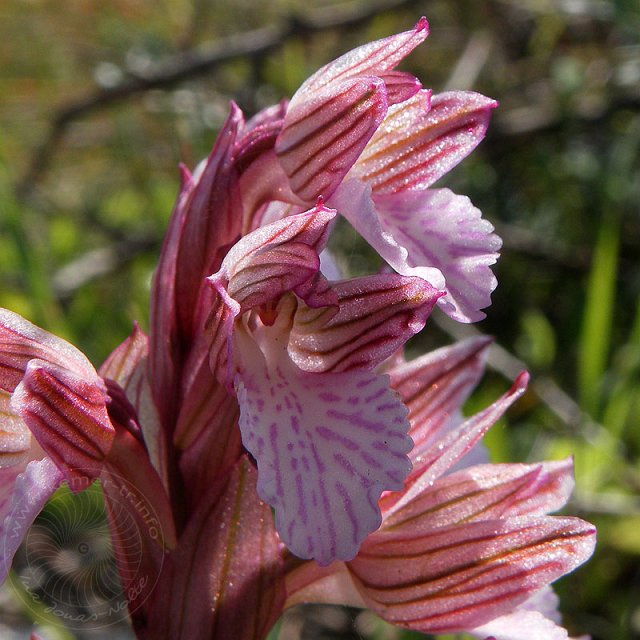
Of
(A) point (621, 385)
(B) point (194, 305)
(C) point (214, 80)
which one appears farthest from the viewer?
(C) point (214, 80)

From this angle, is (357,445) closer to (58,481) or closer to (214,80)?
(58,481)

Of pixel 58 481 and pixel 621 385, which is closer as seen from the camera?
pixel 58 481

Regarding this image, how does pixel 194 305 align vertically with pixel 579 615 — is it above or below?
above

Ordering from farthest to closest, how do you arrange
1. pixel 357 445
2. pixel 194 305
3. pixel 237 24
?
pixel 237 24 < pixel 194 305 < pixel 357 445

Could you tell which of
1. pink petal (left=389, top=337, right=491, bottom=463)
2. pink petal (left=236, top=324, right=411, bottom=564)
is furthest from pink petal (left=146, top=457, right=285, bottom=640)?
pink petal (left=389, top=337, right=491, bottom=463)

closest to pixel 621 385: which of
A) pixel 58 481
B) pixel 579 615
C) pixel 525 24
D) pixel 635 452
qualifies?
pixel 635 452

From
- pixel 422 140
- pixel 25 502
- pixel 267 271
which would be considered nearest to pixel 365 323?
pixel 267 271

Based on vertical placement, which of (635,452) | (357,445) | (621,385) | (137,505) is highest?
(357,445)
